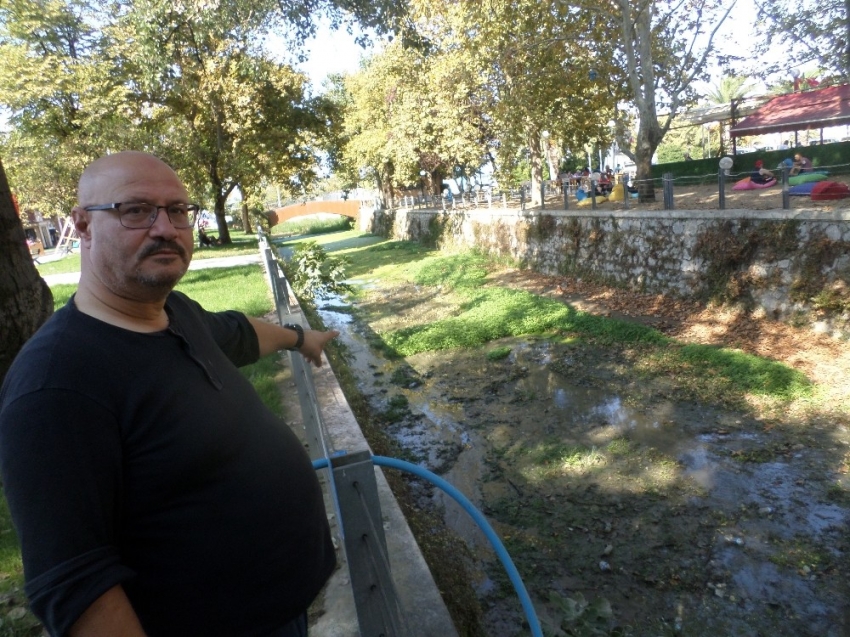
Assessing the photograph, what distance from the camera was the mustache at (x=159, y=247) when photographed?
1526mm

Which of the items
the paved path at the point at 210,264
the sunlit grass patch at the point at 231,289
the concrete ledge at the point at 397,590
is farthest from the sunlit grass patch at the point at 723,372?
the paved path at the point at 210,264

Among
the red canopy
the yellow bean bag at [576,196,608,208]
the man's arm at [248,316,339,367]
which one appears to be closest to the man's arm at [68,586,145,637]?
the man's arm at [248,316,339,367]

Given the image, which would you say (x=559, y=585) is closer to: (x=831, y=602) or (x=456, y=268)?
(x=831, y=602)

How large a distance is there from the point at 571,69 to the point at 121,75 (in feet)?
52.0

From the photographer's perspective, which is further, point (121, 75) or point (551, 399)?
point (121, 75)

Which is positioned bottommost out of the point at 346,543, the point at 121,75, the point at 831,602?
the point at 831,602

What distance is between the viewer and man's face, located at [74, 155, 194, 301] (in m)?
Result: 1.49

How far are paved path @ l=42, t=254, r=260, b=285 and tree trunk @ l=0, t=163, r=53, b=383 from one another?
46.7 ft

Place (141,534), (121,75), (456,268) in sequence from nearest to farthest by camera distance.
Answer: (141,534)
(456,268)
(121,75)

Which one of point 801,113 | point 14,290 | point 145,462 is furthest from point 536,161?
point 145,462

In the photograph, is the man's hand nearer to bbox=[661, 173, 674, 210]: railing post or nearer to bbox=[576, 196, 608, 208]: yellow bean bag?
bbox=[661, 173, 674, 210]: railing post

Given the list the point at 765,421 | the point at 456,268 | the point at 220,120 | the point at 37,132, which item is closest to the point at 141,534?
the point at 765,421

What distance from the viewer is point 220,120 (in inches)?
896

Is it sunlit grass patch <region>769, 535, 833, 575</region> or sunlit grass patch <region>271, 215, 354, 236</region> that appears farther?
sunlit grass patch <region>271, 215, 354, 236</region>
